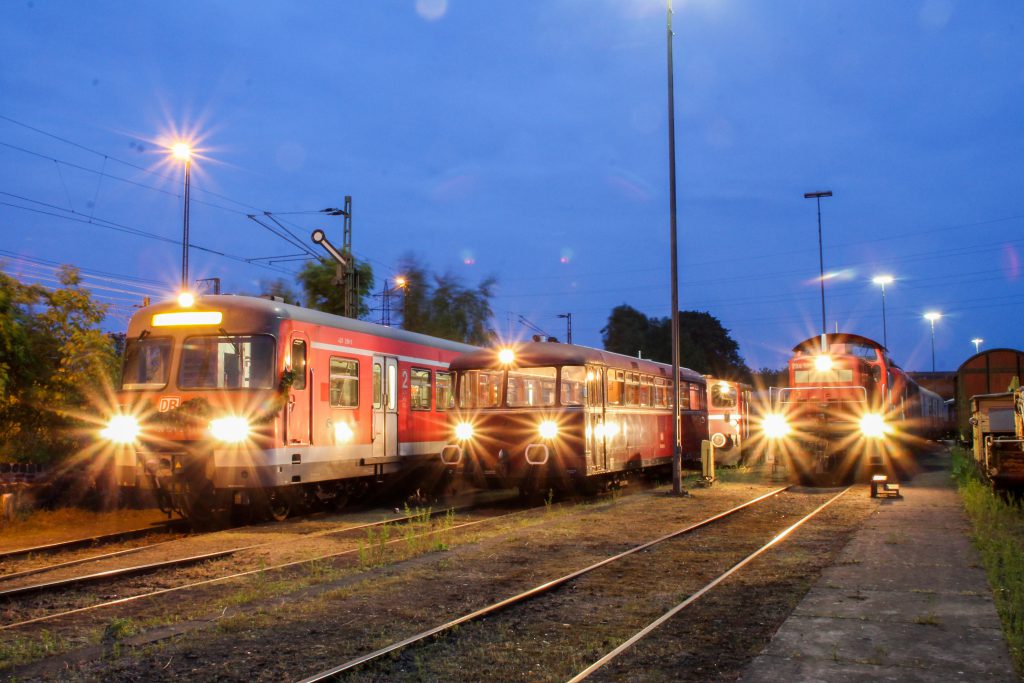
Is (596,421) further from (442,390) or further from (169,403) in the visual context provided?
(169,403)

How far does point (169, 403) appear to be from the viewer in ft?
43.3

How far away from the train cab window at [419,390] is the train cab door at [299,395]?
3.76 m

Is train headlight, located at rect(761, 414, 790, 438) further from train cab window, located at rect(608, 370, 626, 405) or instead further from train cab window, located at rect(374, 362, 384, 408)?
train cab window, located at rect(374, 362, 384, 408)

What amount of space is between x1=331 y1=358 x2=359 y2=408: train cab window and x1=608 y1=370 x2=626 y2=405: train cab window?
5.11 m

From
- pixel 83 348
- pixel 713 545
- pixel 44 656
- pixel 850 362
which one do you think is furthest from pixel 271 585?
pixel 850 362

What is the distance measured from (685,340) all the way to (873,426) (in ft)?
170

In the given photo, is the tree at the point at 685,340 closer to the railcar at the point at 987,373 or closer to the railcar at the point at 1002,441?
the railcar at the point at 987,373

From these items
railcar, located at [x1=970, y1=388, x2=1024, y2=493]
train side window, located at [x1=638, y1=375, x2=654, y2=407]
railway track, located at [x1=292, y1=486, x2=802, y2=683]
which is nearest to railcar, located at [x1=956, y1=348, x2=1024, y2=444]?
railcar, located at [x1=970, y1=388, x2=1024, y2=493]

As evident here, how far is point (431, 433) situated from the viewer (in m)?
18.2

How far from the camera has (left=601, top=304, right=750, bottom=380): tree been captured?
2805 inches

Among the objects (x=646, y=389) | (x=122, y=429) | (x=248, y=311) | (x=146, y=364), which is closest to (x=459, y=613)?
(x=248, y=311)

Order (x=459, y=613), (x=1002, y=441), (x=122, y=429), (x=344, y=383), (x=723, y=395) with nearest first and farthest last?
(x=459, y=613) < (x=122, y=429) < (x=1002, y=441) < (x=344, y=383) < (x=723, y=395)

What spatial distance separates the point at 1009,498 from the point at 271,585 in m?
12.1

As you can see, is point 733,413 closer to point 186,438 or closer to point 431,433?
point 431,433
